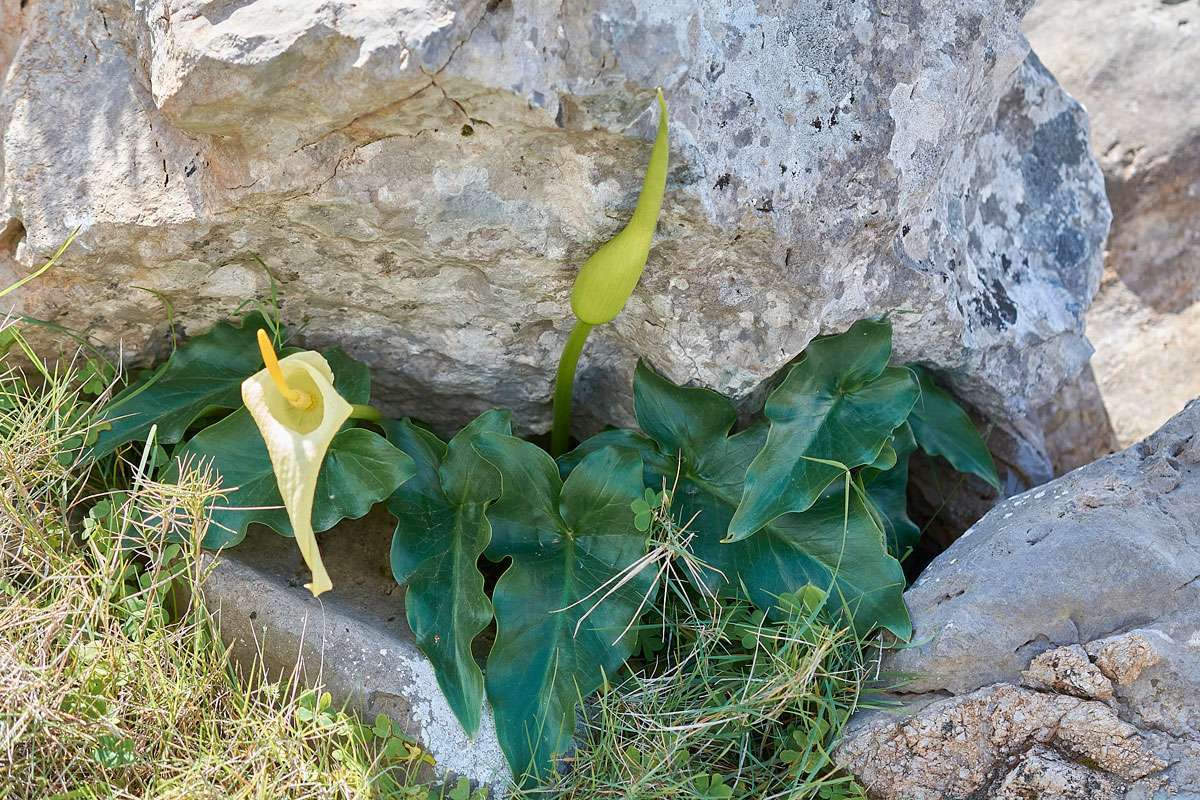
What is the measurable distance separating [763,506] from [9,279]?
1350 mm

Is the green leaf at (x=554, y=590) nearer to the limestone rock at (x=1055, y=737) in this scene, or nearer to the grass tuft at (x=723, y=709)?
the grass tuft at (x=723, y=709)

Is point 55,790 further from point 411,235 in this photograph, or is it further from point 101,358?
point 411,235

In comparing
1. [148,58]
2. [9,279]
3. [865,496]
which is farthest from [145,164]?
[865,496]

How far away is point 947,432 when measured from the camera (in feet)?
6.68

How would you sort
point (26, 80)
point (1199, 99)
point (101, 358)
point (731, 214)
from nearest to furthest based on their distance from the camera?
point (731, 214)
point (26, 80)
point (101, 358)
point (1199, 99)

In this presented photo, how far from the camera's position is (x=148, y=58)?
164 centimetres

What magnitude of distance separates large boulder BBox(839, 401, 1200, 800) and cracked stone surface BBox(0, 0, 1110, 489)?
0.45 meters

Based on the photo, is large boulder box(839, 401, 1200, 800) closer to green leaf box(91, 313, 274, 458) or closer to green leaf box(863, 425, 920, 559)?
green leaf box(863, 425, 920, 559)

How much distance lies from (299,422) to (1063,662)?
1181 mm

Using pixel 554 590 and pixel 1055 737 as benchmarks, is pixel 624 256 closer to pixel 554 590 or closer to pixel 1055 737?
pixel 554 590

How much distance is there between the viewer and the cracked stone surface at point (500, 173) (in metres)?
1.43

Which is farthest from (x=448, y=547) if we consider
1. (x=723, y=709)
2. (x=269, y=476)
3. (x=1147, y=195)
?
(x=1147, y=195)

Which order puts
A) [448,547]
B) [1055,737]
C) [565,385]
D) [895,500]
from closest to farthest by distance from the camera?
[1055,737]
[448,547]
[565,385]
[895,500]

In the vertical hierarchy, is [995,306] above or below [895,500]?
above
